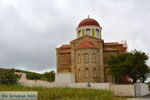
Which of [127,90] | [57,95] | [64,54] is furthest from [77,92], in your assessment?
[64,54]

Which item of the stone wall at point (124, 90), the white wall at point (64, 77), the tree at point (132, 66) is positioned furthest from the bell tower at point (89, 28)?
the stone wall at point (124, 90)

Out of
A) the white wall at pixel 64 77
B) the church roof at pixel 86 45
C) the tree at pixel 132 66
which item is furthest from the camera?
the church roof at pixel 86 45

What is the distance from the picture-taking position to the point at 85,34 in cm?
4672

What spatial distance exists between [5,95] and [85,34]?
3525 centimetres

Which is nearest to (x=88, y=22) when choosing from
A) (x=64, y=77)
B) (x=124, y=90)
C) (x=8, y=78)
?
(x=64, y=77)

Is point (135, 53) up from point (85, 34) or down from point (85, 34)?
down

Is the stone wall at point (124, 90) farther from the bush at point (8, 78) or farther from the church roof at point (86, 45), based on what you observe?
the bush at point (8, 78)

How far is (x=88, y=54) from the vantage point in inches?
1634

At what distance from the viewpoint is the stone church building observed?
41438 millimetres

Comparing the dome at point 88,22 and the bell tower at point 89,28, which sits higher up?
the dome at point 88,22

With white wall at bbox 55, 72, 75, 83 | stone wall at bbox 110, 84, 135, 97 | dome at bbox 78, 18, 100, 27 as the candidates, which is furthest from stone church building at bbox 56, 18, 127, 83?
stone wall at bbox 110, 84, 135, 97

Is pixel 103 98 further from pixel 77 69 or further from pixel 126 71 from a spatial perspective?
pixel 77 69

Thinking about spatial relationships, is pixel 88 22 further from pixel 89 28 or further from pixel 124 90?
pixel 124 90

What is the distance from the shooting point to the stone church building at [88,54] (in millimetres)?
41438
